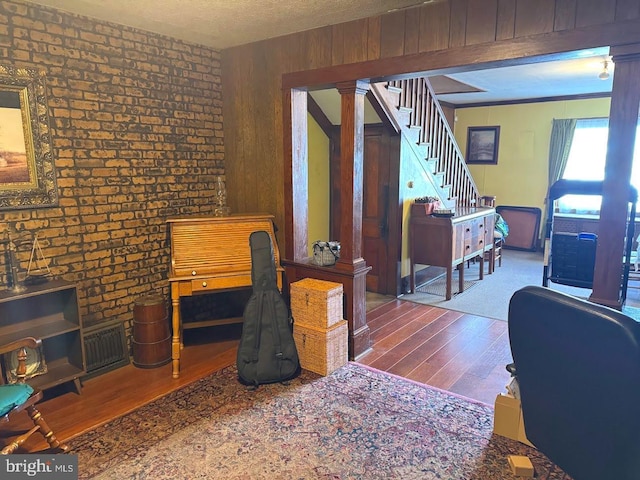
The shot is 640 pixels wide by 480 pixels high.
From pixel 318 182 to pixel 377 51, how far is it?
2360 millimetres

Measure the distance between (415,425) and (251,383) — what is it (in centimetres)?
113

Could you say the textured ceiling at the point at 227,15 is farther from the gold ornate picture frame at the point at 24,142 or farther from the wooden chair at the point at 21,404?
the wooden chair at the point at 21,404

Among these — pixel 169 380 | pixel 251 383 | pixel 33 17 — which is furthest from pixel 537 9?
pixel 169 380

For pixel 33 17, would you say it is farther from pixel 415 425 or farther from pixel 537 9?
pixel 415 425

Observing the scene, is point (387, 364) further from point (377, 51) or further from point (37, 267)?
point (37, 267)

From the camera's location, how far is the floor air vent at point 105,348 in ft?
10.6

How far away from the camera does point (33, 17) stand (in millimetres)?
2889

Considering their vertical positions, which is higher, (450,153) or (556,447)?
(450,153)

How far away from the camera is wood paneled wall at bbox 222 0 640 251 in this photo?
2.31 meters

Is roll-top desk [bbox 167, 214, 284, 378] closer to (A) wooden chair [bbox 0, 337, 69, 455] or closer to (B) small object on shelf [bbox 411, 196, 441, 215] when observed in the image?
(A) wooden chair [bbox 0, 337, 69, 455]

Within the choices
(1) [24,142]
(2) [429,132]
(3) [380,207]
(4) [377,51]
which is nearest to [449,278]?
(3) [380,207]

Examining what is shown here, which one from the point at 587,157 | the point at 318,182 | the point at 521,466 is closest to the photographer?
the point at 521,466

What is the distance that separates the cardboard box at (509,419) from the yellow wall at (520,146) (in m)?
5.93

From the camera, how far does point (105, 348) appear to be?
333cm
